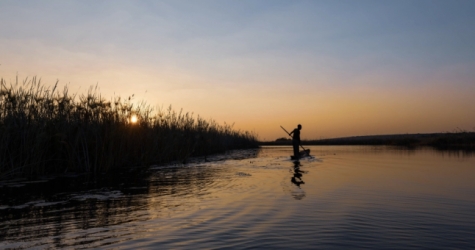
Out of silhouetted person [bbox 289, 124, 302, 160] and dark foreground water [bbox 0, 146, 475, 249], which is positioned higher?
silhouetted person [bbox 289, 124, 302, 160]

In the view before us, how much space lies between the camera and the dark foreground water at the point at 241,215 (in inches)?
205

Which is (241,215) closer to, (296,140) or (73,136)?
(73,136)

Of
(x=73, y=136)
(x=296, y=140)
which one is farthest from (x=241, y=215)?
(x=296, y=140)

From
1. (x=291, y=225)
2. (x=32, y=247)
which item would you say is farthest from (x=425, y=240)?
(x=32, y=247)

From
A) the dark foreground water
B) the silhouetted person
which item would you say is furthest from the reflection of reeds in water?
the silhouetted person

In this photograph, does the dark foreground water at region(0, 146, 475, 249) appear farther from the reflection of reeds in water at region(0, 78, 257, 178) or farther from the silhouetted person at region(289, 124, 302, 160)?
the silhouetted person at region(289, 124, 302, 160)

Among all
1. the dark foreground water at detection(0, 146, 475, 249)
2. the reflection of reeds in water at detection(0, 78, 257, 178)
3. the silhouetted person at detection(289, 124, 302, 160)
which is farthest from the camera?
the silhouetted person at detection(289, 124, 302, 160)

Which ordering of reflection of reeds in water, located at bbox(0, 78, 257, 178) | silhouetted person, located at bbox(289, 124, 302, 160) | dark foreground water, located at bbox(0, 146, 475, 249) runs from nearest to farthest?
1. dark foreground water, located at bbox(0, 146, 475, 249)
2. reflection of reeds in water, located at bbox(0, 78, 257, 178)
3. silhouetted person, located at bbox(289, 124, 302, 160)

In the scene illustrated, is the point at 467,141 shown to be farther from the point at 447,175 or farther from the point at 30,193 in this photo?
the point at 30,193

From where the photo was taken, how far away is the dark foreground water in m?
5.21

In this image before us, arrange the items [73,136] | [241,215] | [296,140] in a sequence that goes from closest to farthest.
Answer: [241,215]
[73,136]
[296,140]

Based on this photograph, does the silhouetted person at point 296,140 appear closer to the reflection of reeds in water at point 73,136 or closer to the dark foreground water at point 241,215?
the reflection of reeds in water at point 73,136

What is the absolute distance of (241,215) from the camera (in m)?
6.88

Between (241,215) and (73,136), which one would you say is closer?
(241,215)
